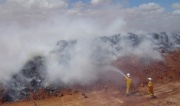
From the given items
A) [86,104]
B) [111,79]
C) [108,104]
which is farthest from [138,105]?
[111,79]

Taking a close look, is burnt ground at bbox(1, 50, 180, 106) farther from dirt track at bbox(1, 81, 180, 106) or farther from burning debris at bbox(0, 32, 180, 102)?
burning debris at bbox(0, 32, 180, 102)

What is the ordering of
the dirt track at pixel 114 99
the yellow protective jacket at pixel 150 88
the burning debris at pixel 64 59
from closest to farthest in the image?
the dirt track at pixel 114 99, the yellow protective jacket at pixel 150 88, the burning debris at pixel 64 59

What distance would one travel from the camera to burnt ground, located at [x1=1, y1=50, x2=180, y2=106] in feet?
56.8

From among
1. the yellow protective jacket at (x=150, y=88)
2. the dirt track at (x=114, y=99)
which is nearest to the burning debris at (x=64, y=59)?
the dirt track at (x=114, y=99)

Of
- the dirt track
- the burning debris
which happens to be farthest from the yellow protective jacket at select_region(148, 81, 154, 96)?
the burning debris

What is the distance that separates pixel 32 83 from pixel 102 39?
10987 mm

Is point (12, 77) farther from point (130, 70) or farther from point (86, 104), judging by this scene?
point (130, 70)

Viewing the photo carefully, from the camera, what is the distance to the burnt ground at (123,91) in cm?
1731

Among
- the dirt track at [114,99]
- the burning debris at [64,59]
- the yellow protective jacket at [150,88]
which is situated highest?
the burning debris at [64,59]

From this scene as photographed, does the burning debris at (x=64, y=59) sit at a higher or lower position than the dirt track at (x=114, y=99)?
higher

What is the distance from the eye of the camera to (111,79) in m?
20.9

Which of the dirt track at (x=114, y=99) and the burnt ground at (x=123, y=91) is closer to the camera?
the dirt track at (x=114, y=99)

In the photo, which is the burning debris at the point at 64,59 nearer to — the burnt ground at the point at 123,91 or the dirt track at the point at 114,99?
the burnt ground at the point at 123,91

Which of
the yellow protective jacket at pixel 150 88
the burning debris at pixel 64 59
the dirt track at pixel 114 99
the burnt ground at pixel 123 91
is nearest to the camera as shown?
the dirt track at pixel 114 99
